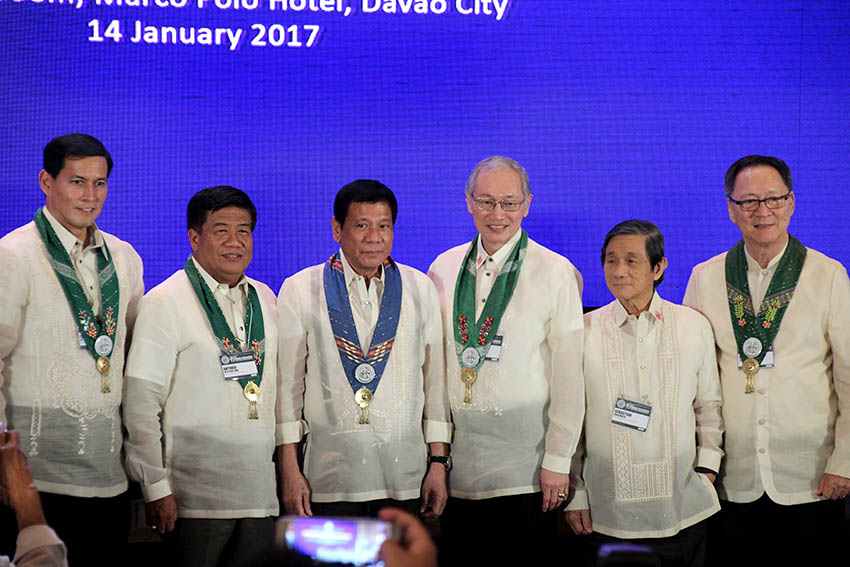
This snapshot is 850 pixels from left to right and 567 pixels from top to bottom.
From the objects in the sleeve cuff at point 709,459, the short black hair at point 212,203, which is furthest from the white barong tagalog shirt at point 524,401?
the short black hair at point 212,203

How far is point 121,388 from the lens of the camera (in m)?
3.46

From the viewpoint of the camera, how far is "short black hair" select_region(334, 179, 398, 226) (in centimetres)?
353

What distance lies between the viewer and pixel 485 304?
3.66 m

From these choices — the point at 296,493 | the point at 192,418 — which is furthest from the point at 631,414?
the point at 192,418

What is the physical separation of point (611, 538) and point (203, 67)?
285cm

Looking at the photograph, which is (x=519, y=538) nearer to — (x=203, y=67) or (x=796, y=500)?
(x=796, y=500)

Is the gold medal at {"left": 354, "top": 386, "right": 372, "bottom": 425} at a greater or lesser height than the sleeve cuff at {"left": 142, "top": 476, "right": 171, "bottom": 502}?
greater

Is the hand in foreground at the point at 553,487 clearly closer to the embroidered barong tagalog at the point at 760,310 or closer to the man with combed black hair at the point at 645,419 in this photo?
the man with combed black hair at the point at 645,419

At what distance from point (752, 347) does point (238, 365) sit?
2.01 meters

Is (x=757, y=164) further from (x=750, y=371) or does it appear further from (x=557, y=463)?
(x=557, y=463)

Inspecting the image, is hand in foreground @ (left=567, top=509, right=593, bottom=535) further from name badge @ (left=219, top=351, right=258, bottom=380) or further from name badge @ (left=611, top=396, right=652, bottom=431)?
name badge @ (left=219, top=351, right=258, bottom=380)

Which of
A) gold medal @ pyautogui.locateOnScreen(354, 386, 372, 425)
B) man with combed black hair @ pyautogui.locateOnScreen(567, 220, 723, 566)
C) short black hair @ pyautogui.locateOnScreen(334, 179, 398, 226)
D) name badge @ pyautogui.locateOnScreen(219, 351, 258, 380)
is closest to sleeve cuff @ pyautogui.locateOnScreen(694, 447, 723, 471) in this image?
man with combed black hair @ pyautogui.locateOnScreen(567, 220, 723, 566)

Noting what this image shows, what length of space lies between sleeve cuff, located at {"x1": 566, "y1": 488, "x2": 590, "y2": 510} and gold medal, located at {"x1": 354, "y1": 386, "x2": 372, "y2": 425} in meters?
0.89

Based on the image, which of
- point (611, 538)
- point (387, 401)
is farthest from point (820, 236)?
point (387, 401)
